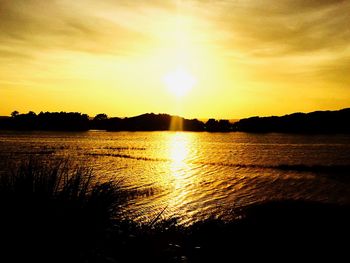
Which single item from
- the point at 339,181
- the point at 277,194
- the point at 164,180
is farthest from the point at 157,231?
the point at 339,181

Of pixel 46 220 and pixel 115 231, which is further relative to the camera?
pixel 115 231

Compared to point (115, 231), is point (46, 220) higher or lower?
higher

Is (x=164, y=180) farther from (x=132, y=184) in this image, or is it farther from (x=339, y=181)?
(x=339, y=181)

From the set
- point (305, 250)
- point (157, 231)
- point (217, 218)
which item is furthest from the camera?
point (217, 218)

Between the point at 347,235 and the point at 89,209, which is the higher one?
the point at 89,209

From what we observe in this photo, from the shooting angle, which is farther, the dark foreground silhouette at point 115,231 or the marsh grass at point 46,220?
the dark foreground silhouette at point 115,231

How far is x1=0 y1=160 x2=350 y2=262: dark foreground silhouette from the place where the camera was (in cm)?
649

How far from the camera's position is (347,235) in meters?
12.9

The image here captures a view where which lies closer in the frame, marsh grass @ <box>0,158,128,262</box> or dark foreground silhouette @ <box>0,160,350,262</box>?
marsh grass @ <box>0,158,128,262</box>

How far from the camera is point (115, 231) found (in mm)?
10406

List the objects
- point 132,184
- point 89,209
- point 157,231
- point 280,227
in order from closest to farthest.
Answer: point 89,209, point 157,231, point 280,227, point 132,184

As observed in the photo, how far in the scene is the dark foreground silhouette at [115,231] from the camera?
649 centimetres

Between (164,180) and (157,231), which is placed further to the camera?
(164,180)

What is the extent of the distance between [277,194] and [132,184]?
36.4 ft
